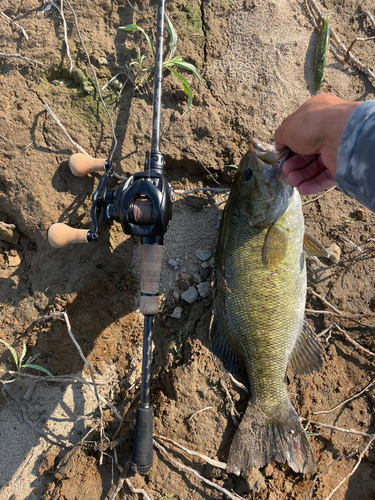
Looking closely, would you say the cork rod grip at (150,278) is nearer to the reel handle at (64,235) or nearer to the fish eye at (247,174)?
the reel handle at (64,235)

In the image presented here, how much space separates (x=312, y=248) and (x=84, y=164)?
1.95 meters

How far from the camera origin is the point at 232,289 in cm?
253

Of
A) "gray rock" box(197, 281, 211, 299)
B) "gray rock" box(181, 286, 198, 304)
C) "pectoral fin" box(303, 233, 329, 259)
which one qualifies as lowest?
"gray rock" box(181, 286, 198, 304)

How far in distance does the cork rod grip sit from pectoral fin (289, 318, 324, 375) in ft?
4.17

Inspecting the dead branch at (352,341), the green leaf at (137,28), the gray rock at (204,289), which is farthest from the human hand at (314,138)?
the green leaf at (137,28)

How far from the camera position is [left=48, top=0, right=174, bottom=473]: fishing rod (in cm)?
210

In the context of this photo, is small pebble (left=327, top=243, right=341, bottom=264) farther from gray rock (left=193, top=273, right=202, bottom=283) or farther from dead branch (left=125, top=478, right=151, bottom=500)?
dead branch (left=125, top=478, right=151, bottom=500)

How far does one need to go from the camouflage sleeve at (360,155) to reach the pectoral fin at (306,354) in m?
1.51

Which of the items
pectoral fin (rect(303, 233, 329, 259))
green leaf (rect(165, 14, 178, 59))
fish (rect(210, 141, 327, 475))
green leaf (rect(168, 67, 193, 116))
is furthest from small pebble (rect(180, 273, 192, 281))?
green leaf (rect(165, 14, 178, 59))

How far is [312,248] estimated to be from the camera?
268cm

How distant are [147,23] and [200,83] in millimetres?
670

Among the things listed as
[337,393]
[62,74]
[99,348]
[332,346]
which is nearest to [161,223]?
[99,348]

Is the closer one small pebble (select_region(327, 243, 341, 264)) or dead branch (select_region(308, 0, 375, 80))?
small pebble (select_region(327, 243, 341, 264))

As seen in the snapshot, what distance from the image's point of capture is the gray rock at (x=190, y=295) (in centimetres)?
282
